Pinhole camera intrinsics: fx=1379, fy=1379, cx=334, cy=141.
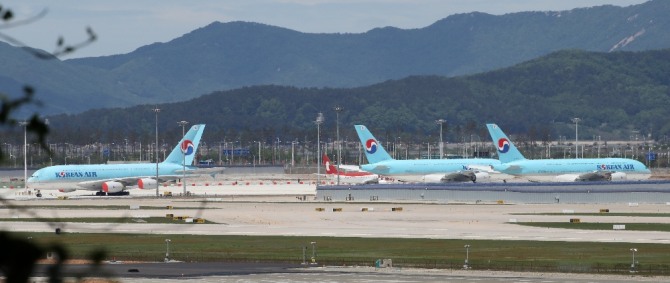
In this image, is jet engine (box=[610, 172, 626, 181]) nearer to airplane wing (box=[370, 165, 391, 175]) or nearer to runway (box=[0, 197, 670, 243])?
airplane wing (box=[370, 165, 391, 175])

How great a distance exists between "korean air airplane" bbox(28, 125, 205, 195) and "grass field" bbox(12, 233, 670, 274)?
62.8 m

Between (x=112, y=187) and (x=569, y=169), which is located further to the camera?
(x=569, y=169)

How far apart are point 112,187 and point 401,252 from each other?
268 ft

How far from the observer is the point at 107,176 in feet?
456

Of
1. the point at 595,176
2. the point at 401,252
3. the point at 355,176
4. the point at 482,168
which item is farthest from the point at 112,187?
the point at 401,252

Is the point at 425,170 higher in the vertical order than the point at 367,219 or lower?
higher

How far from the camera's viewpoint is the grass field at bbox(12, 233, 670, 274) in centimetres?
5203

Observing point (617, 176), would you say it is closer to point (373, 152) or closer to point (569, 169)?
point (569, 169)

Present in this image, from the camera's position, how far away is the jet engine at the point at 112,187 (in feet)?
450

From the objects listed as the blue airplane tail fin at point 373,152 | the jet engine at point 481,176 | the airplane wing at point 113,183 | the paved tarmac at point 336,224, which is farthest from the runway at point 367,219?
the jet engine at point 481,176

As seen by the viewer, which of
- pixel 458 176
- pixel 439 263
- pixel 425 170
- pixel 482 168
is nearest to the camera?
pixel 439 263

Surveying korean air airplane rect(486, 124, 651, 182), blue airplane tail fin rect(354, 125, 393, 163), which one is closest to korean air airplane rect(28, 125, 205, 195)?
blue airplane tail fin rect(354, 125, 393, 163)

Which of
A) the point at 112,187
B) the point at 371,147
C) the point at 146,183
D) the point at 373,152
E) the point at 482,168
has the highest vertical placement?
the point at 371,147

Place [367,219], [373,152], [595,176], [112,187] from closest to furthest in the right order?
[367,219], [112,187], [595,176], [373,152]
